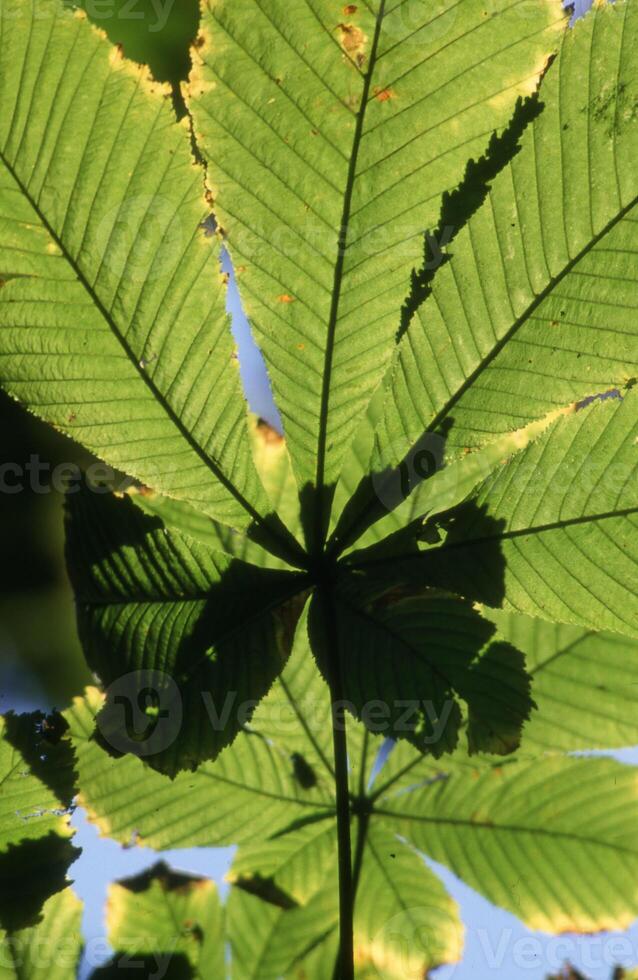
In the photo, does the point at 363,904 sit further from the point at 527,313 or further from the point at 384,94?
the point at 384,94

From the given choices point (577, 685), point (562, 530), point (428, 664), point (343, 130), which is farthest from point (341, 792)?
point (343, 130)

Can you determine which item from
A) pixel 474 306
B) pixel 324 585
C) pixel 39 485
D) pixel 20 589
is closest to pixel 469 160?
pixel 474 306

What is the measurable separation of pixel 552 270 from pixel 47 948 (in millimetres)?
870

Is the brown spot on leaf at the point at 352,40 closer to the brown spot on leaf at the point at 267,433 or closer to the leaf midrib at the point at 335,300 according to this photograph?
the leaf midrib at the point at 335,300

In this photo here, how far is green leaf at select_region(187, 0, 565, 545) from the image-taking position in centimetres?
71

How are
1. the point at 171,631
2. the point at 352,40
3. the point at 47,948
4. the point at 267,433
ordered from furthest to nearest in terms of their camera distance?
the point at 267,433, the point at 47,948, the point at 171,631, the point at 352,40

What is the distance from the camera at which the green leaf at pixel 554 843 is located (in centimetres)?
112

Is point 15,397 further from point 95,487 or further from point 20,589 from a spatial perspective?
point 20,589

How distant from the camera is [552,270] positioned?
2.50 ft

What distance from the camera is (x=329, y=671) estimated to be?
2.63ft

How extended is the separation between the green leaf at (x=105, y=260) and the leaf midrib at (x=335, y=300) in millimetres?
82

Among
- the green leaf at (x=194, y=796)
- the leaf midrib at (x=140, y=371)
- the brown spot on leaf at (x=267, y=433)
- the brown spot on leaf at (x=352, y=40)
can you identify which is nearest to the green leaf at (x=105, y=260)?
the leaf midrib at (x=140, y=371)

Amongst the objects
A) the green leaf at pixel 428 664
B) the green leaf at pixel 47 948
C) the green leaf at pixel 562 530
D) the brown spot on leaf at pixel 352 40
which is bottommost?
the green leaf at pixel 47 948

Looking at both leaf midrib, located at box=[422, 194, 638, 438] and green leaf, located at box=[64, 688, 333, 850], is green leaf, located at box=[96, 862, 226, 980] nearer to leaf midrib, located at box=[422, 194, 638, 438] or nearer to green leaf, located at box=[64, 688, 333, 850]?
green leaf, located at box=[64, 688, 333, 850]
